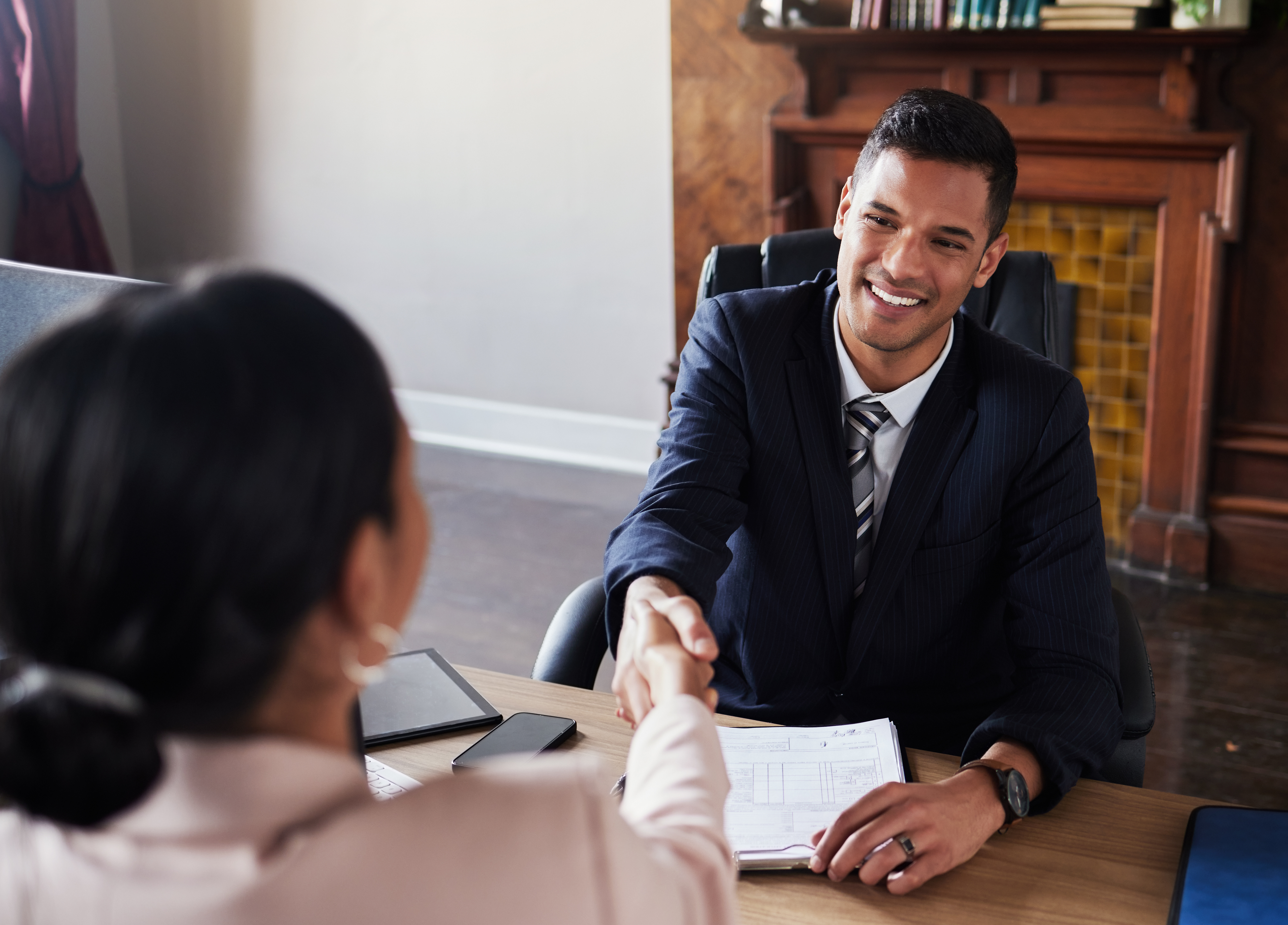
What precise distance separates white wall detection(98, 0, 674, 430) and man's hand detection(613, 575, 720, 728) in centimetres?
290

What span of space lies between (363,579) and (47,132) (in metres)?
4.43

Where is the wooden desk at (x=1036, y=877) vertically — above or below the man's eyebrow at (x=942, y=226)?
below

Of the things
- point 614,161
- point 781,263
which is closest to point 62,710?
point 781,263

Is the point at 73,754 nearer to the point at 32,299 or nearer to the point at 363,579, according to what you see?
the point at 363,579

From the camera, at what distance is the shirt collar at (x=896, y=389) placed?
1.56 m

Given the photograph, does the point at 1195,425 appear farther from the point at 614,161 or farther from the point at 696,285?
the point at 614,161

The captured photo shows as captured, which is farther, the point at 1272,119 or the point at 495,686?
the point at 1272,119

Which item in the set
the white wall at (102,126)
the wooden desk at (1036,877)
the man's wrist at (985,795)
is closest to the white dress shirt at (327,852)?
the wooden desk at (1036,877)

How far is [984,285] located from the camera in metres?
1.73

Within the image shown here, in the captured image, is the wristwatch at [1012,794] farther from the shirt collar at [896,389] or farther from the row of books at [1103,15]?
the row of books at [1103,15]

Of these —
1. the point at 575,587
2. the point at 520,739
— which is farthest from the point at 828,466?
the point at 575,587

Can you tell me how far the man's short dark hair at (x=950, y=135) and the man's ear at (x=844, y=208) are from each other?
9cm

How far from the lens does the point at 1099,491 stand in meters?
3.48

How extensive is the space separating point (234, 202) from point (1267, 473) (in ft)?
12.4
